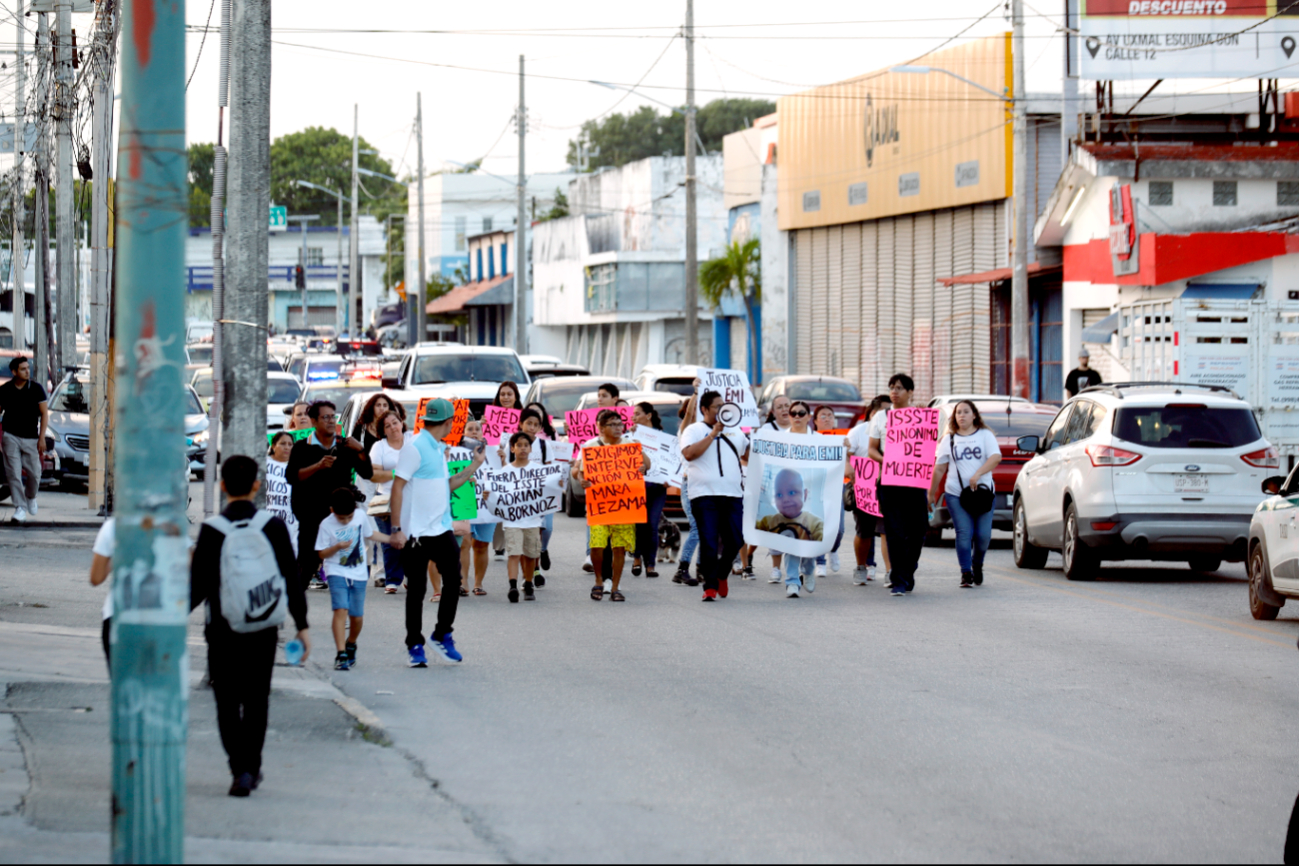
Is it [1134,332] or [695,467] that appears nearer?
[695,467]

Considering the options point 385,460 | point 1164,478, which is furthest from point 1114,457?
point 385,460

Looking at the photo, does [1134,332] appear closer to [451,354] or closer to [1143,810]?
[451,354]

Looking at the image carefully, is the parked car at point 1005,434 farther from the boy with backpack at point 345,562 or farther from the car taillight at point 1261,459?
the boy with backpack at point 345,562

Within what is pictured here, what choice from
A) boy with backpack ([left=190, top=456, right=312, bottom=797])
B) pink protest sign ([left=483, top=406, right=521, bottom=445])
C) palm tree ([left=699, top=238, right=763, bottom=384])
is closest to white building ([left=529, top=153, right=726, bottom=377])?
palm tree ([left=699, top=238, right=763, bottom=384])

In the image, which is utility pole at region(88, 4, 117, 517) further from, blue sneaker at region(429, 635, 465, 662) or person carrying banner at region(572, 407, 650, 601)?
blue sneaker at region(429, 635, 465, 662)

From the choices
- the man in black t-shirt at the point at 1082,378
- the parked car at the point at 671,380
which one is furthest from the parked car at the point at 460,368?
the man in black t-shirt at the point at 1082,378

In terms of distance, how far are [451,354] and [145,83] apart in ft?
69.4

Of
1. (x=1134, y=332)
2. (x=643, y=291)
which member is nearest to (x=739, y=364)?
(x=643, y=291)

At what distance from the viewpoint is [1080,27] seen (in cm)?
3294

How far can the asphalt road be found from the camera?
6.92 meters

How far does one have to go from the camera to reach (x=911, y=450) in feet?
51.7

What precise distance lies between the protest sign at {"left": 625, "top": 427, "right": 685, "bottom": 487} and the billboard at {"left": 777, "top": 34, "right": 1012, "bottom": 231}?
2081 cm

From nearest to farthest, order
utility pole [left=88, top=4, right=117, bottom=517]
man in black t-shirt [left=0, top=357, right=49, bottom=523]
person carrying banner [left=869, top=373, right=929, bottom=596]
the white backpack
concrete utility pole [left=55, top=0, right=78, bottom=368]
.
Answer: the white backpack
person carrying banner [left=869, top=373, right=929, bottom=596]
man in black t-shirt [left=0, top=357, right=49, bottom=523]
utility pole [left=88, top=4, right=117, bottom=517]
concrete utility pole [left=55, top=0, right=78, bottom=368]

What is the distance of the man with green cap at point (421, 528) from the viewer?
1098 cm
